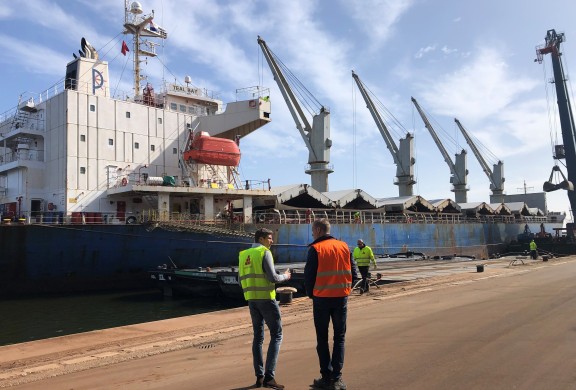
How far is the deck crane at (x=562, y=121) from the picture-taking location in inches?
1813

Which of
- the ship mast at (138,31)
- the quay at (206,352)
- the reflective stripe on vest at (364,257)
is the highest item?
the ship mast at (138,31)

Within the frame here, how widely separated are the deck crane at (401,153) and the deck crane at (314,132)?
566 inches

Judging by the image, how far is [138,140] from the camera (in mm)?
24281

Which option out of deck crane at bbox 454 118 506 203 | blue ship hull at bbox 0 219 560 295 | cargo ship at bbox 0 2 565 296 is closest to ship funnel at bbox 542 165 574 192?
deck crane at bbox 454 118 506 203

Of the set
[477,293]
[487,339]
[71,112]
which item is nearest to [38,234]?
[71,112]

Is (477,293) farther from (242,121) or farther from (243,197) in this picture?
(242,121)

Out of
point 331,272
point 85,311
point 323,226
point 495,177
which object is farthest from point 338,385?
point 495,177

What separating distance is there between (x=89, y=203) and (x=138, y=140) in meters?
4.29

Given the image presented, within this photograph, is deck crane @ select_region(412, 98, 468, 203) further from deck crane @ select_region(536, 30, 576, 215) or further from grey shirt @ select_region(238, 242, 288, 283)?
grey shirt @ select_region(238, 242, 288, 283)

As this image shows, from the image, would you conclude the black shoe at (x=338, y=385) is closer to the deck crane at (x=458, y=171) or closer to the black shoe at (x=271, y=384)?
the black shoe at (x=271, y=384)

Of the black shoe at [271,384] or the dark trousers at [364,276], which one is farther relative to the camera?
the dark trousers at [364,276]

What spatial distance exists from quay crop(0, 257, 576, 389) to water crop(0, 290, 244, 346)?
4746mm

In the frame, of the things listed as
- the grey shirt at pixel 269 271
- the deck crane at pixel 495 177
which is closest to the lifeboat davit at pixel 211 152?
the grey shirt at pixel 269 271

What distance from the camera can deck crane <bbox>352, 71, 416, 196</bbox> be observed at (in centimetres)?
4853
